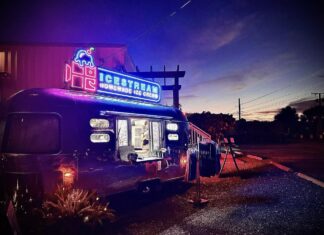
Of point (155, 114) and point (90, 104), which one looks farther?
point (155, 114)

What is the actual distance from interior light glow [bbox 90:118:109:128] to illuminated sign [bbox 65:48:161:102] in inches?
72.1

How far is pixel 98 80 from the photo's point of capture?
9172mm

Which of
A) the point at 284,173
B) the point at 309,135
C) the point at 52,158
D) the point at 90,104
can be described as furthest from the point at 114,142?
the point at 309,135

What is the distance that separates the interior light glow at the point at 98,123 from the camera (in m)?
6.82

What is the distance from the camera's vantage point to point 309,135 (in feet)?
208

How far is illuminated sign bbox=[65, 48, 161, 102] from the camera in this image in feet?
27.8

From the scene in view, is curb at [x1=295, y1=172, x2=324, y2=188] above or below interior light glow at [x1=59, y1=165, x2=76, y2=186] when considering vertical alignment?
below

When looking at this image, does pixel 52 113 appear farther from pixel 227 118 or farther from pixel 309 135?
pixel 309 135

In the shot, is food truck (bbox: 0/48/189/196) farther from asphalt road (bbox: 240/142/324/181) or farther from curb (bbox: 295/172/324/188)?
asphalt road (bbox: 240/142/324/181)

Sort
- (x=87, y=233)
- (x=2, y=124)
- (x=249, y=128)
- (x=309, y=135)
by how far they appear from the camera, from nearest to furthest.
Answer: (x=87, y=233), (x=2, y=124), (x=249, y=128), (x=309, y=135)

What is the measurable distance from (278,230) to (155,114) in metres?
4.98

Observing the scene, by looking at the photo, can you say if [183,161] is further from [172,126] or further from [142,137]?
[142,137]

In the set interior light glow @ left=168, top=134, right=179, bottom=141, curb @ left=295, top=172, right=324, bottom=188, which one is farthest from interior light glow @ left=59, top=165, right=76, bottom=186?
curb @ left=295, top=172, right=324, bottom=188

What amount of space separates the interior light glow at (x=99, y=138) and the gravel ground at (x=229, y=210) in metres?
1.78
